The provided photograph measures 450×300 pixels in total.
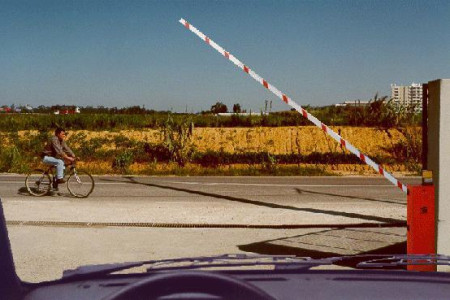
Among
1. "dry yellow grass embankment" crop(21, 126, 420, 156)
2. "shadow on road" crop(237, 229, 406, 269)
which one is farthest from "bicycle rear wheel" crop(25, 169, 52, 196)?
"dry yellow grass embankment" crop(21, 126, 420, 156)

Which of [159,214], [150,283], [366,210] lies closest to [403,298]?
[150,283]

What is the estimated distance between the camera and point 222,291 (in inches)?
57.6

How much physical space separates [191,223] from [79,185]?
17.1ft

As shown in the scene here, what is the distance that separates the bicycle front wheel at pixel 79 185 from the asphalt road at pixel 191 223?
10.9 inches

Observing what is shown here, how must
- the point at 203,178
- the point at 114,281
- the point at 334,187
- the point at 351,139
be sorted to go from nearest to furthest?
the point at 114,281 → the point at 334,187 → the point at 203,178 → the point at 351,139

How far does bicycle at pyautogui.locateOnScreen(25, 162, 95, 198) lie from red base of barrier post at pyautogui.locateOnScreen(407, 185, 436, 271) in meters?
9.78

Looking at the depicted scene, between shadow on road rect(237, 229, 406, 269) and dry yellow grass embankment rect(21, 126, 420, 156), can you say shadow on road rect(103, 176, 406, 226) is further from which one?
dry yellow grass embankment rect(21, 126, 420, 156)

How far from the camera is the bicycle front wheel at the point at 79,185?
15164mm

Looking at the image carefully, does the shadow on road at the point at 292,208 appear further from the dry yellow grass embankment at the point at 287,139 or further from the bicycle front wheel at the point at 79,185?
the dry yellow grass embankment at the point at 287,139

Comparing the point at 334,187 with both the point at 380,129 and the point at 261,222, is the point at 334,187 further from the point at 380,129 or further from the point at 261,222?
the point at 380,129

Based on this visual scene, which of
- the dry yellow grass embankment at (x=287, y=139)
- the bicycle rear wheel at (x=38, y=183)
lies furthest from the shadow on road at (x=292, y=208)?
the dry yellow grass embankment at (x=287, y=139)

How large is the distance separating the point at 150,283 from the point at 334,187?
1756cm

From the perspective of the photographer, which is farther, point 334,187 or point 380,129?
point 380,129

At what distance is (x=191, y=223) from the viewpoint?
11102 mm
